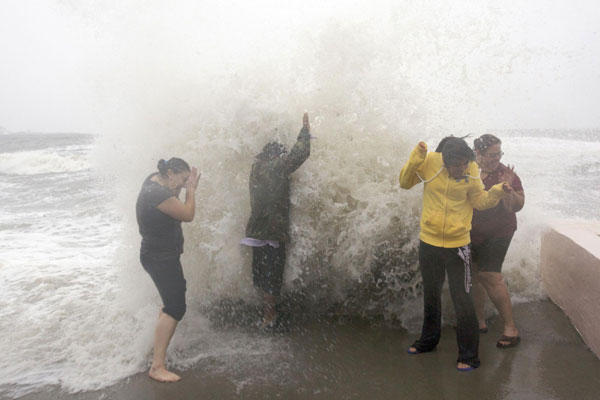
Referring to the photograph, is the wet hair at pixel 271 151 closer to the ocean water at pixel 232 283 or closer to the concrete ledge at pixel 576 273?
the ocean water at pixel 232 283

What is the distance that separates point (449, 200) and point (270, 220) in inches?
67.9

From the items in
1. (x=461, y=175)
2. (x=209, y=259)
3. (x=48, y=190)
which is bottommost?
(x=48, y=190)

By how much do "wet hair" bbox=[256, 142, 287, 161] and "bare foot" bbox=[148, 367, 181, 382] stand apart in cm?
214

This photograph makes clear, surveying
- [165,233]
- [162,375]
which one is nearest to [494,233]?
[165,233]

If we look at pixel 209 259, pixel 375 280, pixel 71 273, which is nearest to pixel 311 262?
pixel 375 280

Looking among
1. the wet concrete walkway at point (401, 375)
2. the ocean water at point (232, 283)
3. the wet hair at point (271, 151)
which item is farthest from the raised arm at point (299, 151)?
the wet concrete walkway at point (401, 375)

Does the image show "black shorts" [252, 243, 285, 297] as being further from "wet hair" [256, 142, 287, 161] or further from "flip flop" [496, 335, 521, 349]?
"flip flop" [496, 335, 521, 349]

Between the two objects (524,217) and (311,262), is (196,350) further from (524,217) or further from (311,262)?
(524,217)

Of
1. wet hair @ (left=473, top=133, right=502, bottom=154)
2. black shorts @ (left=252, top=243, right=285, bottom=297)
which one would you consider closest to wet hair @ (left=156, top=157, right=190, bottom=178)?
black shorts @ (left=252, top=243, right=285, bottom=297)

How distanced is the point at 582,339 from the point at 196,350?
348 centimetres

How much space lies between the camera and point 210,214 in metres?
4.64

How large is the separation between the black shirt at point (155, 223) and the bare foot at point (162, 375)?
0.97 meters

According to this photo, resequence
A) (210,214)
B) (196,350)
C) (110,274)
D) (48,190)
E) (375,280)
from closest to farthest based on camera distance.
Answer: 1. (196,350)
2. (375,280)
3. (210,214)
4. (110,274)
5. (48,190)

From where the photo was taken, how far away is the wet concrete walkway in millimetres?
2959
